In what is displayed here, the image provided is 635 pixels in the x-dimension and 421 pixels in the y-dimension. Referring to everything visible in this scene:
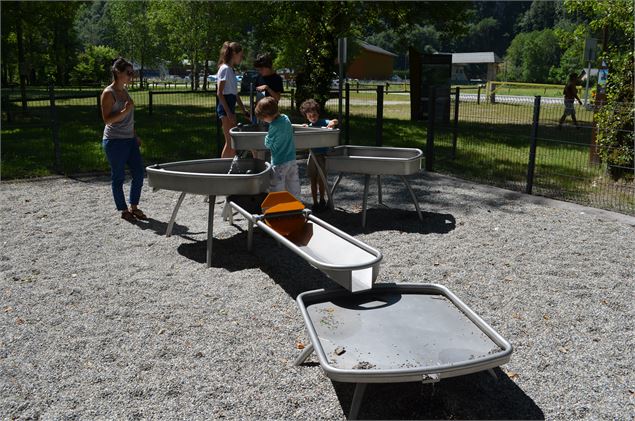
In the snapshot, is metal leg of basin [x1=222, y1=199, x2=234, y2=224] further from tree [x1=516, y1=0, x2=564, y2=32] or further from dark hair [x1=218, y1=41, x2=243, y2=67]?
tree [x1=516, y1=0, x2=564, y2=32]

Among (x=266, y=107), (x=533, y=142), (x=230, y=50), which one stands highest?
(x=230, y=50)

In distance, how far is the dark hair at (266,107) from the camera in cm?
588

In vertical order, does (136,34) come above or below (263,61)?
above

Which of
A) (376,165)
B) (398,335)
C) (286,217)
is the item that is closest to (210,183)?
(286,217)

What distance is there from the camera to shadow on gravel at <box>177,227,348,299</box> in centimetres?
530

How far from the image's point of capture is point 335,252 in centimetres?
473

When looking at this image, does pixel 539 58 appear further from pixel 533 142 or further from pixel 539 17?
pixel 533 142

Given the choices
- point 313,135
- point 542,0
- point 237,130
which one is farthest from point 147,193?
point 542,0

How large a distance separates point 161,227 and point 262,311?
9.14 ft

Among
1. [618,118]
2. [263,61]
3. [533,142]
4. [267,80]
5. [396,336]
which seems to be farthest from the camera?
[618,118]

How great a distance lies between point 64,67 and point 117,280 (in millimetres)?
62323

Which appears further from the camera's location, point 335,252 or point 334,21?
point 334,21

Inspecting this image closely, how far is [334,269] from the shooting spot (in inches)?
154

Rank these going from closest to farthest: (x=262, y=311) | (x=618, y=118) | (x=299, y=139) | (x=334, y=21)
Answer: (x=262, y=311) < (x=299, y=139) < (x=618, y=118) < (x=334, y=21)
